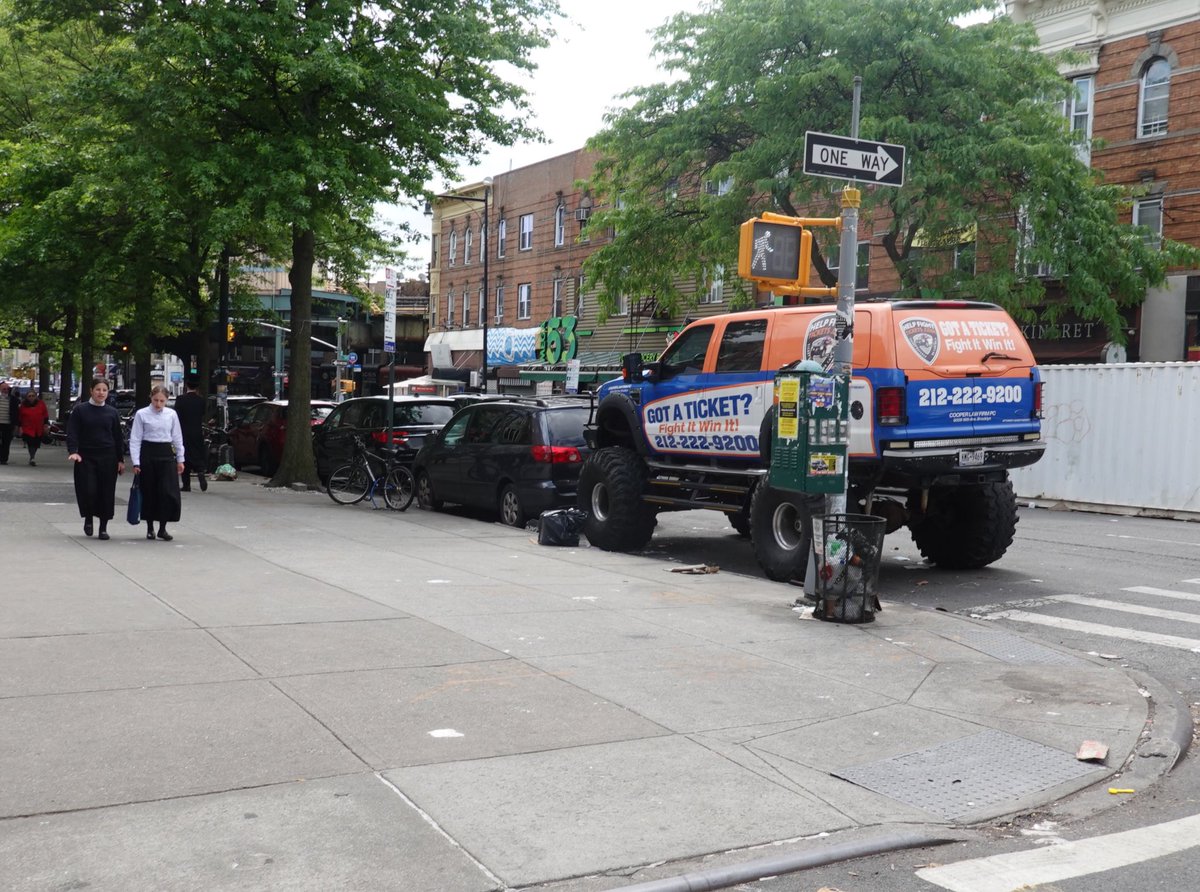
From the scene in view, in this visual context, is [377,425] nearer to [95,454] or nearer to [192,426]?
[192,426]

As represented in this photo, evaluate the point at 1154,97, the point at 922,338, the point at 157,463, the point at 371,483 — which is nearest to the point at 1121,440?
the point at 922,338

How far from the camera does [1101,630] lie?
30.7 ft

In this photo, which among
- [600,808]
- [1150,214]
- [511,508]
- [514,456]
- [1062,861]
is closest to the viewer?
[1062,861]

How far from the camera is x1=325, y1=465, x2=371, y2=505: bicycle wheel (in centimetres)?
1867

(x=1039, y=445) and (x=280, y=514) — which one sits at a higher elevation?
(x=1039, y=445)

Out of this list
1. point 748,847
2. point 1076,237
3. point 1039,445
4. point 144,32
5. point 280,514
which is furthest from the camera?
point 1076,237

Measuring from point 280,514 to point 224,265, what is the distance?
11990 mm

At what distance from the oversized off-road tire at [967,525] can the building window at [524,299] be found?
1522 inches

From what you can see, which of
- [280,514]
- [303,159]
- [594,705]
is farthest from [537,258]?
[594,705]

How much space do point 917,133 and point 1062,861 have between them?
21.5 m

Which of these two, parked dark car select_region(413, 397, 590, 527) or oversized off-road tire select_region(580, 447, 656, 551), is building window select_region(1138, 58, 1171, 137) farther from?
oversized off-road tire select_region(580, 447, 656, 551)

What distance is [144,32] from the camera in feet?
60.6

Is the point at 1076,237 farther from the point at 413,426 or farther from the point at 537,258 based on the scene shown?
the point at 537,258

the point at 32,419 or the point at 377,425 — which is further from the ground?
the point at 377,425
